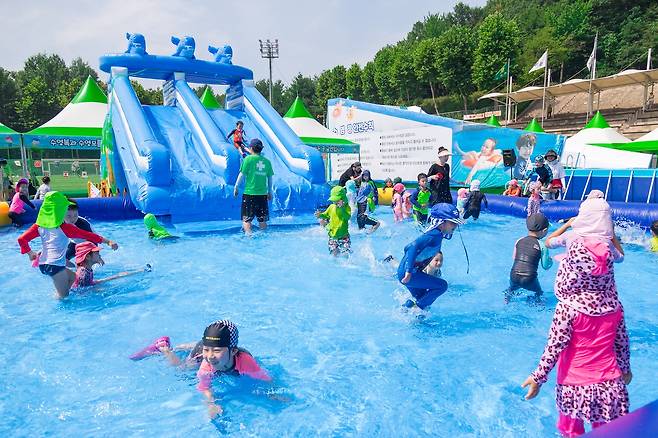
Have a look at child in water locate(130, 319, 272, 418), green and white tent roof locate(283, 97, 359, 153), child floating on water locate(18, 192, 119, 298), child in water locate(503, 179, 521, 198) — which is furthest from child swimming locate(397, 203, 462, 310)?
green and white tent roof locate(283, 97, 359, 153)

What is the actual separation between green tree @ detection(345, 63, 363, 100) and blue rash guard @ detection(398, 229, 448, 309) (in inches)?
1889

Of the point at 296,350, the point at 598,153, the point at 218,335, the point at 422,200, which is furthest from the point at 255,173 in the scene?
the point at 598,153

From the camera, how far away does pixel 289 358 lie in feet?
10.8

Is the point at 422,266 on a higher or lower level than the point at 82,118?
lower

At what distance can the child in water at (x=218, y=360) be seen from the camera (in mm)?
2656

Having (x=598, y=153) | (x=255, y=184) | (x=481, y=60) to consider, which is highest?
(x=481, y=60)

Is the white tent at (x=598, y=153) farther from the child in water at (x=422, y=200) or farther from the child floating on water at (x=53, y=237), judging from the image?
the child floating on water at (x=53, y=237)

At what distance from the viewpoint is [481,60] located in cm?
3684

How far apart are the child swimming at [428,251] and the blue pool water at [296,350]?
35cm

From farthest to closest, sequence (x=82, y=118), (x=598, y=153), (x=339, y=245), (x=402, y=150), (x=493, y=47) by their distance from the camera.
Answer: (x=493, y=47) → (x=402, y=150) → (x=598, y=153) → (x=82, y=118) → (x=339, y=245)

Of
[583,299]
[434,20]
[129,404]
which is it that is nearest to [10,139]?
[129,404]

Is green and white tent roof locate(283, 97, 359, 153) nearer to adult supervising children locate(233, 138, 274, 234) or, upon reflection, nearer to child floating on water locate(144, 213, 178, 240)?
adult supervising children locate(233, 138, 274, 234)

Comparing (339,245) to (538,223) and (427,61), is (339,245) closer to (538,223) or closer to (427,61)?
(538,223)

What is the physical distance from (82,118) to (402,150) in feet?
31.8
